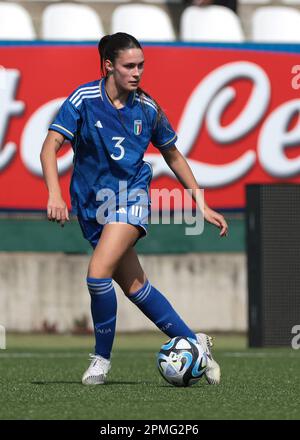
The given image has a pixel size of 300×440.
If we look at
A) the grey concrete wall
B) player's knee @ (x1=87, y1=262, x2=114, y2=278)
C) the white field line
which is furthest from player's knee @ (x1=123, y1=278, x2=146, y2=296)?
the grey concrete wall

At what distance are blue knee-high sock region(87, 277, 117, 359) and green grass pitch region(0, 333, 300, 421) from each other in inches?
8.9

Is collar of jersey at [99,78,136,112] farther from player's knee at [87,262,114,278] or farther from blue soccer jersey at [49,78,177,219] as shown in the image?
player's knee at [87,262,114,278]

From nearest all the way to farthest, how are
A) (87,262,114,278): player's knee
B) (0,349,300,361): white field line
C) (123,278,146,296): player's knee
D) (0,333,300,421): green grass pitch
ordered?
(0,333,300,421): green grass pitch, (87,262,114,278): player's knee, (123,278,146,296): player's knee, (0,349,300,361): white field line

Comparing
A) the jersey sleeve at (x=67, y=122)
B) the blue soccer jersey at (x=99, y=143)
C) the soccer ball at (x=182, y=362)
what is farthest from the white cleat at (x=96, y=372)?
the jersey sleeve at (x=67, y=122)

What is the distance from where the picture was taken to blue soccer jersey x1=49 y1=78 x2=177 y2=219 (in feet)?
23.3

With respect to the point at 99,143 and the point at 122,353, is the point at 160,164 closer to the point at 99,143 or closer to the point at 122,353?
the point at 122,353

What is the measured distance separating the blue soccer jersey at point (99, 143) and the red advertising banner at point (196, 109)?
25.1ft

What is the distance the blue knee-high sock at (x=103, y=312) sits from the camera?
706cm

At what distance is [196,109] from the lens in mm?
15250

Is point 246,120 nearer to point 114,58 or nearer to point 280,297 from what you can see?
point 280,297

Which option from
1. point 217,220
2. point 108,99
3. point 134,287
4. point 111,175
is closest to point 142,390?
point 134,287

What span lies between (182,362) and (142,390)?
26 cm
